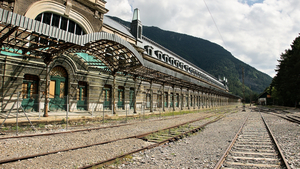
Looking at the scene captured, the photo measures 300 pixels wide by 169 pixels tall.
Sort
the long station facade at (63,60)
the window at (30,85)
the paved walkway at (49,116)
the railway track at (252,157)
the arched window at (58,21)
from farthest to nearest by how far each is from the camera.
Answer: the arched window at (58,21)
the window at (30,85)
the long station facade at (63,60)
the paved walkway at (49,116)
the railway track at (252,157)

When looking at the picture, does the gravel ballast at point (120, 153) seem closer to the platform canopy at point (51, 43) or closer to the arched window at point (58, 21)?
the platform canopy at point (51, 43)

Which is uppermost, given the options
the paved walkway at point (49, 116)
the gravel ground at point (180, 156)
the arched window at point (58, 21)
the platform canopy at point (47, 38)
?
the arched window at point (58, 21)

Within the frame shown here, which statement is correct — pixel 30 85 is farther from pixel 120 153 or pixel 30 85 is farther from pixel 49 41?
pixel 120 153

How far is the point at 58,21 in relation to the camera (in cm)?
1936

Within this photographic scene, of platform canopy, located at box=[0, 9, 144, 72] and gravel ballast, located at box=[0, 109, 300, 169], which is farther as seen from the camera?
platform canopy, located at box=[0, 9, 144, 72]

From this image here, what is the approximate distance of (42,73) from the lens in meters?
17.3

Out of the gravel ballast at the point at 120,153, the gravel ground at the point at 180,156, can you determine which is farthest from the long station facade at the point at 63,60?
the gravel ground at the point at 180,156

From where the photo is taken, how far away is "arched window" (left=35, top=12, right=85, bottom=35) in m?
18.1

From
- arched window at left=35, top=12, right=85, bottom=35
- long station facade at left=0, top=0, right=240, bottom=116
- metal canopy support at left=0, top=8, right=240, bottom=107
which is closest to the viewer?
metal canopy support at left=0, top=8, right=240, bottom=107

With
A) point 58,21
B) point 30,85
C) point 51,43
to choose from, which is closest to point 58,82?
point 30,85

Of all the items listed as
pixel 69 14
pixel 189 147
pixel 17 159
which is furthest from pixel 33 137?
pixel 69 14

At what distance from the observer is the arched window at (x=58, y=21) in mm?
18094

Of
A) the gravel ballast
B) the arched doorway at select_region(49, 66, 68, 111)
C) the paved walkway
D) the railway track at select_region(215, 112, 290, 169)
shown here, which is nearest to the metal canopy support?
the arched doorway at select_region(49, 66, 68, 111)

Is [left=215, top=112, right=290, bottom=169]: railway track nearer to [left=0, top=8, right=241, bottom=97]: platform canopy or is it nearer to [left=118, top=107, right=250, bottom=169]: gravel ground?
[left=118, top=107, right=250, bottom=169]: gravel ground
